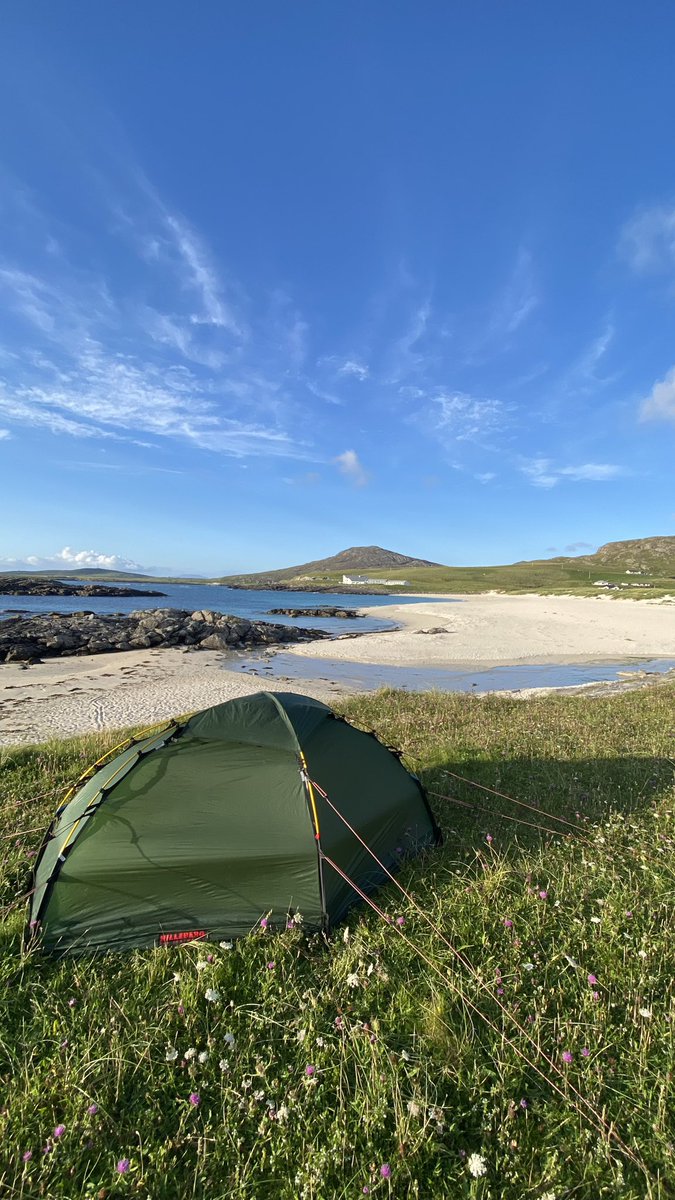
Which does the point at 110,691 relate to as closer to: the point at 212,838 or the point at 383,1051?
the point at 212,838

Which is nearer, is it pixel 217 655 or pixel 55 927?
pixel 55 927

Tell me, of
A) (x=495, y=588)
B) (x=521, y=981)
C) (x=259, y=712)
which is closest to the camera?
(x=521, y=981)

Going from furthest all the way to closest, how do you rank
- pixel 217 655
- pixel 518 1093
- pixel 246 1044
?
pixel 217 655, pixel 246 1044, pixel 518 1093

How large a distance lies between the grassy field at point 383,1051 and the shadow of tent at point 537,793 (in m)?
0.88

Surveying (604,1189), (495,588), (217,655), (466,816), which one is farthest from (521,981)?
(495,588)

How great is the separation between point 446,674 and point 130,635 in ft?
84.0

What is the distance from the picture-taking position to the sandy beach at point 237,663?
58.1 ft

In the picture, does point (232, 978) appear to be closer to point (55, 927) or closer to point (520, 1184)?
point (55, 927)

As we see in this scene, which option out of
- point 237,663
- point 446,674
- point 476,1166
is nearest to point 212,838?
point 476,1166

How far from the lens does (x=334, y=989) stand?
13.8 feet

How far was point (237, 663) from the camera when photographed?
31.1m

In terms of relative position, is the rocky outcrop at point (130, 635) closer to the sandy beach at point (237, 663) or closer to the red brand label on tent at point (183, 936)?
the sandy beach at point (237, 663)

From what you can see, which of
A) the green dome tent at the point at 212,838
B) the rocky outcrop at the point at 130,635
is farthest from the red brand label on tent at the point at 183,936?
the rocky outcrop at the point at 130,635

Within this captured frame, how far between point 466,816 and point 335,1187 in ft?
16.8
